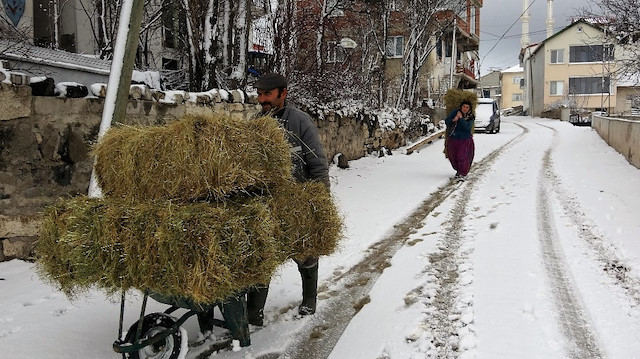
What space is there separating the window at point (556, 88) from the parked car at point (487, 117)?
2765 centimetres

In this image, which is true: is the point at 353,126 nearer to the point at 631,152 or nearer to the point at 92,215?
the point at 631,152

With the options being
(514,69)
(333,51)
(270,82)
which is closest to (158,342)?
(270,82)


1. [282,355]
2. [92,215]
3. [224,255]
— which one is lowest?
[282,355]

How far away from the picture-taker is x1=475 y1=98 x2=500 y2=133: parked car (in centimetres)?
2600

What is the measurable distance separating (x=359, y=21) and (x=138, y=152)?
21885 millimetres

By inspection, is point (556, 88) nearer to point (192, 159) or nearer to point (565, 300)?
point (565, 300)

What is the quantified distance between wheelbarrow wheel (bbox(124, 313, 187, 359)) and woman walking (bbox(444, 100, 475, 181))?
8.81 m

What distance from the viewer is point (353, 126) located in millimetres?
14562

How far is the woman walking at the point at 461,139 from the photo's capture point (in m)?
11.1

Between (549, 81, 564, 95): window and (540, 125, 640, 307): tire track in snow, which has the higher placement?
(549, 81, 564, 95): window

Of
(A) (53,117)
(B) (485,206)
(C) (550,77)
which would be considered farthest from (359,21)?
(C) (550,77)

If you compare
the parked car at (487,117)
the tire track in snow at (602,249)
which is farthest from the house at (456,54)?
the tire track in snow at (602,249)

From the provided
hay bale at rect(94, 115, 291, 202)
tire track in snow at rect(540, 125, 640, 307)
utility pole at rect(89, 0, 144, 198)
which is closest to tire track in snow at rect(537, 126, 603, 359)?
tire track in snow at rect(540, 125, 640, 307)

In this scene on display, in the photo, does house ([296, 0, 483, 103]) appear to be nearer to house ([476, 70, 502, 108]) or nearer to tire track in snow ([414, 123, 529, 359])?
tire track in snow ([414, 123, 529, 359])
